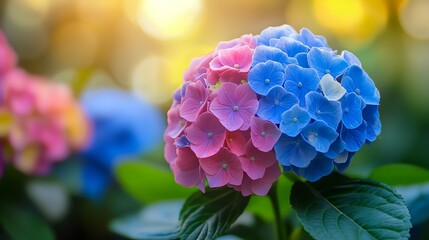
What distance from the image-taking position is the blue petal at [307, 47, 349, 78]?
726 millimetres

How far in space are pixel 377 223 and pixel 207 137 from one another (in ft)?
0.71

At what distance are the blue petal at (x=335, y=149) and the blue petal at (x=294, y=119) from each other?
5 centimetres

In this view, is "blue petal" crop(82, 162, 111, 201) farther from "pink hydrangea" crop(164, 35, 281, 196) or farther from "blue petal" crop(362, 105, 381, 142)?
"blue petal" crop(362, 105, 381, 142)

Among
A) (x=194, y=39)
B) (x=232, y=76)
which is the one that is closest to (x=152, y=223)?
(x=232, y=76)

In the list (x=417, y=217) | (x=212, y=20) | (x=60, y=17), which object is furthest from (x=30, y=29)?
(x=417, y=217)

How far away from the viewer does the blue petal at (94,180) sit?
1.44m

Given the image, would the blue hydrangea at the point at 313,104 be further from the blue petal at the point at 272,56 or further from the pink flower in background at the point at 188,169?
the pink flower in background at the point at 188,169

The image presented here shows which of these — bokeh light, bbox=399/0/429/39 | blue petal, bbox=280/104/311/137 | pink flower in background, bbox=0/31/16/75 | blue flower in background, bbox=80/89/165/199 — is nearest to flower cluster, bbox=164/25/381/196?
blue petal, bbox=280/104/311/137

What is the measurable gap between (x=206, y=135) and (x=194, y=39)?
7.00 ft

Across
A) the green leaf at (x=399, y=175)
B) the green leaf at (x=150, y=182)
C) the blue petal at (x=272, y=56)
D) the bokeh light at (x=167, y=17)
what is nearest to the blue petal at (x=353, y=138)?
the blue petal at (x=272, y=56)

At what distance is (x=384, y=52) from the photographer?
208 cm

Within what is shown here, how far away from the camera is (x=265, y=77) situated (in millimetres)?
708

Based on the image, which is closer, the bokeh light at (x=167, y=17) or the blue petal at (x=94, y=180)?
the blue petal at (x=94, y=180)

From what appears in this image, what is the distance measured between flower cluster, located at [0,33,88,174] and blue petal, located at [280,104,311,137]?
28.6 inches
